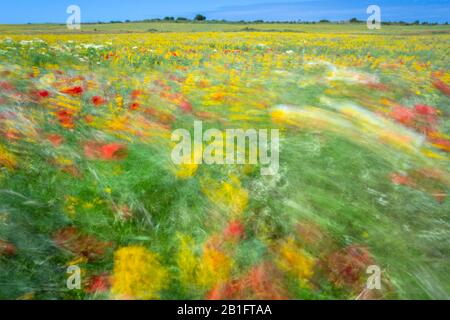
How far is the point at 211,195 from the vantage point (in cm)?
382

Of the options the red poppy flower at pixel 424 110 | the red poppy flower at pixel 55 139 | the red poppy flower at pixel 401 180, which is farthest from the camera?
the red poppy flower at pixel 424 110

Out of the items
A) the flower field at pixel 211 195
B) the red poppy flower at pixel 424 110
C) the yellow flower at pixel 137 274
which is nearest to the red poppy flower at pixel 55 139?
the flower field at pixel 211 195

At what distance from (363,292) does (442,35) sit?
16.0m

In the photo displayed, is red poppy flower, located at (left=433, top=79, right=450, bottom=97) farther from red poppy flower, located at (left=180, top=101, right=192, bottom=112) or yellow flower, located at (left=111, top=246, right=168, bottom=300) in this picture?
yellow flower, located at (left=111, top=246, right=168, bottom=300)

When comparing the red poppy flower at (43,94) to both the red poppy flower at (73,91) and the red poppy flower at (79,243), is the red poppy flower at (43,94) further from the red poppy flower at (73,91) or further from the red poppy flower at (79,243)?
the red poppy flower at (79,243)

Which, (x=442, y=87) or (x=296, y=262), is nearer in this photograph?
(x=296, y=262)

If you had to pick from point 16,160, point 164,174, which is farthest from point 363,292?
point 16,160

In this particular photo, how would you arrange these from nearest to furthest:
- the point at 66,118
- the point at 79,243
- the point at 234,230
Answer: the point at 79,243, the point at 234,230, the point at 66,118

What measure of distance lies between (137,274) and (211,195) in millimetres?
1100

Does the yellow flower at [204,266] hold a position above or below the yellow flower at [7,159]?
below

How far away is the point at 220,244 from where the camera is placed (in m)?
3.33

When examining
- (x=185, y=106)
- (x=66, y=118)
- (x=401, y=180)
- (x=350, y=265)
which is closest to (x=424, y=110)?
(x=401, y=180)

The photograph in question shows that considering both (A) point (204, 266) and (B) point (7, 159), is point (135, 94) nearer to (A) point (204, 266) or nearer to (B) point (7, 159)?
(B) point (7, 159)

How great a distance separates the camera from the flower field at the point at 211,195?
3061 mm
